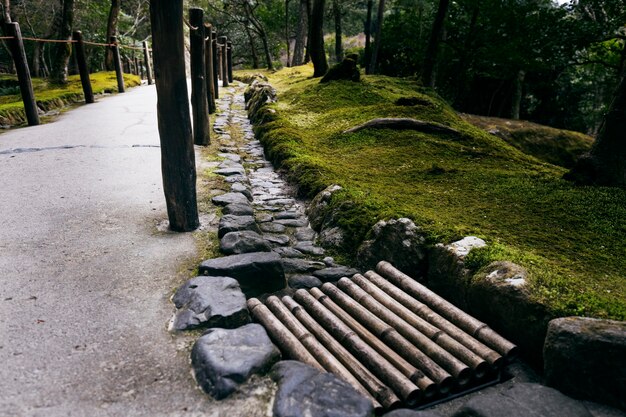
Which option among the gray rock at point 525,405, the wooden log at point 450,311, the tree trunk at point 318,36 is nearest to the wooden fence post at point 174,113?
the wooden log at point 450,311

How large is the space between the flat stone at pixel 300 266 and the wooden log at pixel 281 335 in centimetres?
68

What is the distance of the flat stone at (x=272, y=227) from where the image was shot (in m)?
4.73

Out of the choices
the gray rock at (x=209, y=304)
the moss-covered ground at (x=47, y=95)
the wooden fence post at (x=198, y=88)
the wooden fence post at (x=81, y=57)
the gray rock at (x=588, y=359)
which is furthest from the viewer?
the wooden fence post at (x=81, y=57)

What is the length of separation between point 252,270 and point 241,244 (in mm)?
471

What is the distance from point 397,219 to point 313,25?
10.7 meters

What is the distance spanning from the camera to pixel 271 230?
4.73 meters

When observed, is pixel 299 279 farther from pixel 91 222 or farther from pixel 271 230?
pixel 91 222

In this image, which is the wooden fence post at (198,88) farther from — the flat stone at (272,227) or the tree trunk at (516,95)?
the tree trunk at (516,95)

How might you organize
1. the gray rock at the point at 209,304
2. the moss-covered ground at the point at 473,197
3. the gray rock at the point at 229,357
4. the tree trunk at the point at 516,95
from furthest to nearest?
the tree trunk at the point at 516,95, the moss-covered ground at the point at 473,197, the gray rock at the point at 209,304, the gray rock at the point at 229,357

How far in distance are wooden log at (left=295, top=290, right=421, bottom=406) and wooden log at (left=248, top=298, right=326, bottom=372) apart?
11.6 inches

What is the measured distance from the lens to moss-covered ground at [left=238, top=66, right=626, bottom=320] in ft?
9.92

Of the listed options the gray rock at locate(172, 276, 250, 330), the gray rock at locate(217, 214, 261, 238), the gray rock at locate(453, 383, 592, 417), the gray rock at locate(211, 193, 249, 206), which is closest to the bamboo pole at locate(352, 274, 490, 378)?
the gray rock at locate(453, 383, 592, 417)

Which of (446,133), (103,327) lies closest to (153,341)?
(103,327)

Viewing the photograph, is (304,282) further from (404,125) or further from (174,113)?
(404,125)
